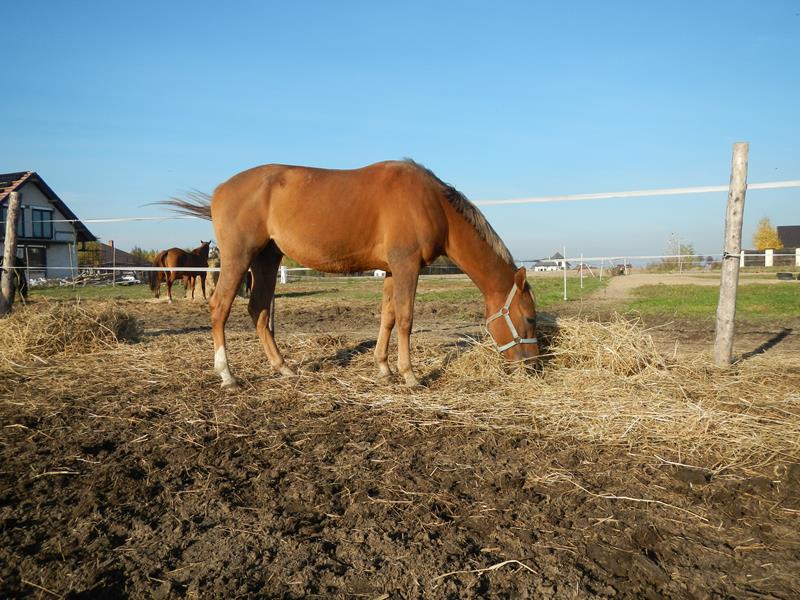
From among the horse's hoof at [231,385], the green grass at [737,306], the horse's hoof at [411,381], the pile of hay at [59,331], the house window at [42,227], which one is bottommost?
the horse's hoof at [231,385]

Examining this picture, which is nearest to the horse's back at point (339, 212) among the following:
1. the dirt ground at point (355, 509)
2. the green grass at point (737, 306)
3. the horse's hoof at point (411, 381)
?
the horse's hoof at point (411, 381)

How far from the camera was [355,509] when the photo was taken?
97.6 inches

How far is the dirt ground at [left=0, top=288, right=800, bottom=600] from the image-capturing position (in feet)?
6.36

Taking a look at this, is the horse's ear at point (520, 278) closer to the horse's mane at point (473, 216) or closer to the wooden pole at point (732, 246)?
the horse's mane at point (473, 216)

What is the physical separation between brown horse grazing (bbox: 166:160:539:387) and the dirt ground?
1.35m

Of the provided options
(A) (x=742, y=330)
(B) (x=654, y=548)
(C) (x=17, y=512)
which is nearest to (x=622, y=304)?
(A) (x=742, y=330)

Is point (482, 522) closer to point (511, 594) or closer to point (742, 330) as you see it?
point (511, 594)

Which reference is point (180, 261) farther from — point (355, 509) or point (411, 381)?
point (355, 509)

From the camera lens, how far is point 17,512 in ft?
7.86

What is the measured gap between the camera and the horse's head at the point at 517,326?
5.08 m

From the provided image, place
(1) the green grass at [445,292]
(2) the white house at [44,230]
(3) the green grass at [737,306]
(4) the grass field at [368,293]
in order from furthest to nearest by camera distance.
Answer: (2) the white house at [44,230]
(4) the grass field at [368,293]
(1) the green grass at [445,292]
(3) the green grass at [737,306]

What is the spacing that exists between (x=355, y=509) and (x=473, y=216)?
3.26 meters

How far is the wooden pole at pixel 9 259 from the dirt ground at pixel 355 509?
3.87 meters

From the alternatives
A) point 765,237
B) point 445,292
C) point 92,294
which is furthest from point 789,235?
point 92,294
